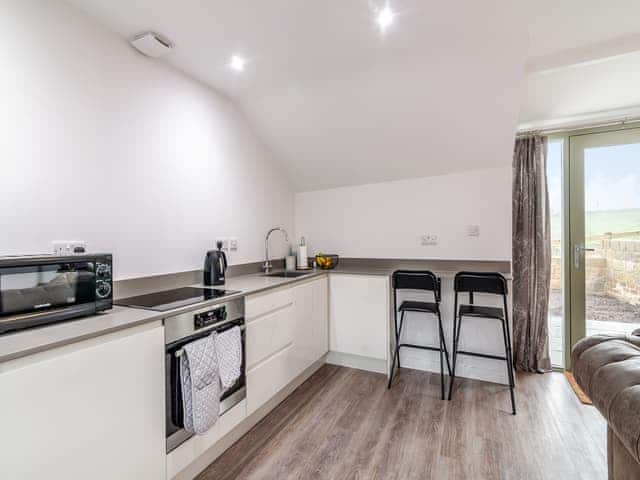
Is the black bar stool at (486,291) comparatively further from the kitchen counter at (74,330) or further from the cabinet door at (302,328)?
the kitchen counter at (74,330)

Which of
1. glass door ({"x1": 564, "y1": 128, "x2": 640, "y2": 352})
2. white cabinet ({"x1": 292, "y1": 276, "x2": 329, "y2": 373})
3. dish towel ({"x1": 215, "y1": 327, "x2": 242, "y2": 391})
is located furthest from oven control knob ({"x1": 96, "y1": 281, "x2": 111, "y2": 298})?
glass door ({"x1": 564, "y1": 128, "x2": 640, "y2": 352})

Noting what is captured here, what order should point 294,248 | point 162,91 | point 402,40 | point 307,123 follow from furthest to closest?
point 294,248
point 307,123
point 162,91
point 402,40

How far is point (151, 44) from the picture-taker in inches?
72.8

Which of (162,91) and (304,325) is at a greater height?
(162,91)

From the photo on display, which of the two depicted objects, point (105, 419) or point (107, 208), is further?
point (107, 208)

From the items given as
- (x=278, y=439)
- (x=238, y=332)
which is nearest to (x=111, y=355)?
(x=238, y=332)

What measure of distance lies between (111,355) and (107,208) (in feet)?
2.99

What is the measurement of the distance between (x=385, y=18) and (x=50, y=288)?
207 cm

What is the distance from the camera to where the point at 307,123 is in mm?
2770

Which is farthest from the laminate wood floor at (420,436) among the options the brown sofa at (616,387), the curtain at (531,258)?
the brown sofa at (616,387)

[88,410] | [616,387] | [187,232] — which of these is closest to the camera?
[616,387]

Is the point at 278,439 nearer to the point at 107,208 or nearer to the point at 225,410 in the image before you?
the point at 225,410

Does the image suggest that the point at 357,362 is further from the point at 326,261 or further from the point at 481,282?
the point at 481,282

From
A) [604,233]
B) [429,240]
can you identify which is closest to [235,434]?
[429,240]
